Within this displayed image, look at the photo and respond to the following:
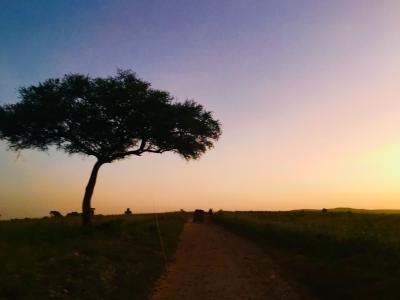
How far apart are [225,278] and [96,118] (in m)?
20.1

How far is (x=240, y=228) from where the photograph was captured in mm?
43781

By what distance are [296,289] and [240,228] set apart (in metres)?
28.6

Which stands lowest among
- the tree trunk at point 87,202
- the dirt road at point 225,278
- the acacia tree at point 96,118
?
the dirt road at point 225,278

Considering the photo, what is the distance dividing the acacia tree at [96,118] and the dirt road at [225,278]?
11.5 metres

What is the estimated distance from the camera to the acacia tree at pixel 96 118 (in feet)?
109

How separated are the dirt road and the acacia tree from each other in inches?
454

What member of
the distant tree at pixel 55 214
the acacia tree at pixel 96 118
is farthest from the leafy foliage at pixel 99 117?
the distant tree at pixel 55 214

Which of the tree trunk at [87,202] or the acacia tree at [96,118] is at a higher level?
the acacia tree at [96,118]

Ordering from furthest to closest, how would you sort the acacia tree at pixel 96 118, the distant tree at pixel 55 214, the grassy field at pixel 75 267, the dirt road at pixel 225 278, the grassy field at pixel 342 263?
the distant tree at pixel 55 214 → the acacia tree at pixel 96 118 → the dirt road at pixel 225 278 → the grassy field at pixel 342 263 → the grassy field at pixel 75 267

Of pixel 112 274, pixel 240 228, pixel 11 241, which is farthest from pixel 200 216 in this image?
pixel 112 274

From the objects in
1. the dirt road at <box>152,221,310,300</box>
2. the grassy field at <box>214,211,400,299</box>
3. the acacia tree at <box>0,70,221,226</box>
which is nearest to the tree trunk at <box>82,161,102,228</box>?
the acacia tree at <box>0,70,221,226</box>

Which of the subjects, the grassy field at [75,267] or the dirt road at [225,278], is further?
the dirt road at [225,278]

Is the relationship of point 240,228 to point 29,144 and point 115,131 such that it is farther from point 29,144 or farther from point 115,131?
point 29,144

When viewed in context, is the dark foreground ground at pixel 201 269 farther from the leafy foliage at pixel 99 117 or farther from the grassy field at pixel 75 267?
the leafy foliage at pixel 99 117
